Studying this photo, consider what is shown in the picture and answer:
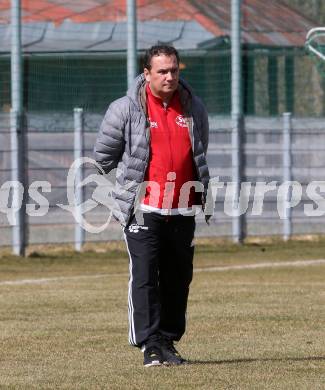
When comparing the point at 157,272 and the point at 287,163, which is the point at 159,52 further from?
the point at 287,163

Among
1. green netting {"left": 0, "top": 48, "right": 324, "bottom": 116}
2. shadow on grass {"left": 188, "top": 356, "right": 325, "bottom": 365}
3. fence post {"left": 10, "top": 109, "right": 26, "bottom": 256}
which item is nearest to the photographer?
shadow on grass {"left": 188, "top": 356, "right": 325, "bottom": 365}

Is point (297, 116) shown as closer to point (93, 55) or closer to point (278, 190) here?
point (278, 190)

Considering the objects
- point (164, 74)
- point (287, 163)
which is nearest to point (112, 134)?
point (164, 74)

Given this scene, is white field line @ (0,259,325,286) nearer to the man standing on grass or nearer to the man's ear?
the man standing on grass

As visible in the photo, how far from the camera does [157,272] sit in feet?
28.9

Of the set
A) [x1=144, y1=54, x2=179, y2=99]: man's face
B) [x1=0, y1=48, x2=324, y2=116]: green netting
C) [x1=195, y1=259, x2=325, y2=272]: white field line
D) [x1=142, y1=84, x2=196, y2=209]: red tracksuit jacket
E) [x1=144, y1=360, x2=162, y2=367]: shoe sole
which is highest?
[x1=0, y1=48, x2=324, y2=116]: green netting

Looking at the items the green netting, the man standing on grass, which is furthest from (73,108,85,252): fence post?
the man standing on grass

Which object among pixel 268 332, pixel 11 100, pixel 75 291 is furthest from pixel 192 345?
pixel 11 100

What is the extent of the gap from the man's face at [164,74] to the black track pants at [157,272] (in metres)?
0.79

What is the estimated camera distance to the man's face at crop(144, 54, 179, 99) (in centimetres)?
856

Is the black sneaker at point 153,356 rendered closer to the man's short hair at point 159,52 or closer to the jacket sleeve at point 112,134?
the jacket sleeve at point 112,134

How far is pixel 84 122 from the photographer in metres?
21.5

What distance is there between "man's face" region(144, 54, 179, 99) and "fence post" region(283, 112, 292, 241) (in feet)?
47.3

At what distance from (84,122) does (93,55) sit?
1.41 metres
